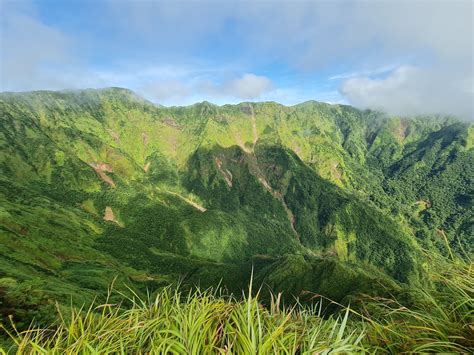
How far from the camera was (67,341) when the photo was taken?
4.16 meters

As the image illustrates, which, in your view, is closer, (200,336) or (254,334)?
(254,334)

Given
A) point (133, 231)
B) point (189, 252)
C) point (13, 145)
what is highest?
point (13, 145)

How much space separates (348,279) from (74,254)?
372 ft

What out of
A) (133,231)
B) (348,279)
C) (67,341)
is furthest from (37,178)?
(67,341)

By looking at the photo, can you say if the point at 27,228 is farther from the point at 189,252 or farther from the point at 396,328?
the point at 396,328

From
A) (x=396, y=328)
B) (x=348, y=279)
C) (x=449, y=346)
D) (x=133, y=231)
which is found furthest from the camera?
(x=133, y=231)

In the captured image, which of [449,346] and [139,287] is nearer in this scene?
[449,346]

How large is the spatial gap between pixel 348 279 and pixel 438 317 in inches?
5112

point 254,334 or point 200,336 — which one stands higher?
point 254,334

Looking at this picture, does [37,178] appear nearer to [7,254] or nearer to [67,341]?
[7,254]

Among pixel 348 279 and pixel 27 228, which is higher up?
pixel 27 228

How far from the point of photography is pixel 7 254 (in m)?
103

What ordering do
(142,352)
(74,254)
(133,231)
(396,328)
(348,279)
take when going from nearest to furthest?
(142,352) < (396,328) < (348,279) < (74,254) < (133,231)

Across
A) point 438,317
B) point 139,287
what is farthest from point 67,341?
point 139,287
